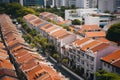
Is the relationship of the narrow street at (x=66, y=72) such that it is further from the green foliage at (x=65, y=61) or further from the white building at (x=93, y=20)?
the white building at (x=93, y=20)

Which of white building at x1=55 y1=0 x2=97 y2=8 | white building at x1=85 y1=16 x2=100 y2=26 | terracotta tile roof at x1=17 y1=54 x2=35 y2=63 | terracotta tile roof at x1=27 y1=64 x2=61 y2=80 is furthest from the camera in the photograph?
white building at x1=55 y1=0 x2=97 y2=8

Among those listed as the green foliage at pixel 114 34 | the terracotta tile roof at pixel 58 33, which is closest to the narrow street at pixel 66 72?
the terracotta tile roof at pixel 58 33

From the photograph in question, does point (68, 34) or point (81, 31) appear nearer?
point (68, 34)

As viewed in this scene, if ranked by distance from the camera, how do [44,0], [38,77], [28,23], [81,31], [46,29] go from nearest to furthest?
1. [38,77]
2. [46,29]
3. [81,31]
4. [28,23]
5. [44,0]

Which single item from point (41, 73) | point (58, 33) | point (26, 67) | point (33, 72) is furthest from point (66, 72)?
point (58, 33)

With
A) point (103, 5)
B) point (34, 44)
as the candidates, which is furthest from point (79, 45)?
point (103, 5)

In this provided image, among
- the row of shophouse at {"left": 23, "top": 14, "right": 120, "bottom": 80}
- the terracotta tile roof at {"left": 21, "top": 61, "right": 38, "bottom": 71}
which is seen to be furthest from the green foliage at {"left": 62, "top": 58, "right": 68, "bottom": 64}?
the terracotta tile roof at {"left": 21, "top": 61, "right": 38, "bottom": 71}

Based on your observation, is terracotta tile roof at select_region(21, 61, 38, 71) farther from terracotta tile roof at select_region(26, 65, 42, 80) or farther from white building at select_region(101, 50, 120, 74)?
white building at select_region(101, 50, 120, 74)

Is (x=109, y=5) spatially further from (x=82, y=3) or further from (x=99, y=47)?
(x=99, y=47)

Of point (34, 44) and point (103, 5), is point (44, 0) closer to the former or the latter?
point (103, 5)

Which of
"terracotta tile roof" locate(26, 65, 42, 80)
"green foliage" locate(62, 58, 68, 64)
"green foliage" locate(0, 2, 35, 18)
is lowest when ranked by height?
"green foliage" locate(62, 58, 68, 64)

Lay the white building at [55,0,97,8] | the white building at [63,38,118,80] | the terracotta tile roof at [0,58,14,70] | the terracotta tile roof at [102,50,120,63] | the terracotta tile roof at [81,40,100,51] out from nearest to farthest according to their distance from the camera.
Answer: the terracotta tile roof at [0,58,14,70], the terracotta tile roof at [102,50,120,63], the white building at [63,38,118,80], the terracotta tile roof at [81,40,100,51], the white building at [55,0,97,8]
